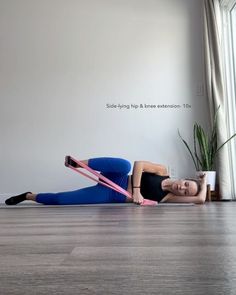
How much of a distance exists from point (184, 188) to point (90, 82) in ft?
7.01

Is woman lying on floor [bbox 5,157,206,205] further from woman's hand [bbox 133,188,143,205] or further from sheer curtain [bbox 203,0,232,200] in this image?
sheer curtain [bbox 203,0,232,200]

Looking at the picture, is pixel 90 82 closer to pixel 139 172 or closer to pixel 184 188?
pixel 139 172

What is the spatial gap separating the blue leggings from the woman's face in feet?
1.60

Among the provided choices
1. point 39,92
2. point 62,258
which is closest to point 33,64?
point 39,92

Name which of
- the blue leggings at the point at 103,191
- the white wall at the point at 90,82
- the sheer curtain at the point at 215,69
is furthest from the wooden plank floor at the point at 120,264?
the white wall at the point at 90,82

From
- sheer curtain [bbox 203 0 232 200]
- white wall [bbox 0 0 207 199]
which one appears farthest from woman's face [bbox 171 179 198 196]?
white wall [bbox 0 0 207 199]

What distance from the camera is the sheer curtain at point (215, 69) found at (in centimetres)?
402

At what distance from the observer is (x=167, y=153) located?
4.48 m

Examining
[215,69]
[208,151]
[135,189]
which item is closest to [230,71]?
[215,69]

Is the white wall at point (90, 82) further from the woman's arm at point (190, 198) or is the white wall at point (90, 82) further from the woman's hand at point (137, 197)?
the woman's hand at point (137, 197)

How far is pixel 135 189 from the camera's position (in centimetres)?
327

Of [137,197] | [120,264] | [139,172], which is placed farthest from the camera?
[139,172]

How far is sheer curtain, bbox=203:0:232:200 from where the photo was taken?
4.02 metres

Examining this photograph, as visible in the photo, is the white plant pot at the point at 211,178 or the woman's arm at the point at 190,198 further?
the white plant pot at the point at 211,178
